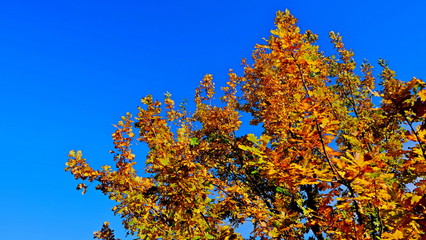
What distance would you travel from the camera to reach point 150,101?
646 cm

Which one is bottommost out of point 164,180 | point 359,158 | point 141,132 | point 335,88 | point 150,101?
point 359,158

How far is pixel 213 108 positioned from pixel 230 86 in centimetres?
143

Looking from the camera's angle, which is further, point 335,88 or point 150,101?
point 335,88

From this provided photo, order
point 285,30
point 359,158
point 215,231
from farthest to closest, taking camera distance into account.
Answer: point 215,231
point 285,30
point 359,158

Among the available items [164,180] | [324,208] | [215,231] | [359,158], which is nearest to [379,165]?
[359,158]

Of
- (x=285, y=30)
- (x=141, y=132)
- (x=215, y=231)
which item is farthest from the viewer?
(x=141, y=132)

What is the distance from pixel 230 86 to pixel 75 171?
7.87 m

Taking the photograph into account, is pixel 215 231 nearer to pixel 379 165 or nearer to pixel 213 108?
pixel 379 165

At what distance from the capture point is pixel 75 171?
643 centimetres

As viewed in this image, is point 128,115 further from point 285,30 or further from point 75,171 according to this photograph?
point 285,30

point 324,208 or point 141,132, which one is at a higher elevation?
point 141,132

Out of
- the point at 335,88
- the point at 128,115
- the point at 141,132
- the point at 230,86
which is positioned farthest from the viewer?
the point at 230,86

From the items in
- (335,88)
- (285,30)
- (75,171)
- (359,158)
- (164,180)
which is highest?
(335,88)

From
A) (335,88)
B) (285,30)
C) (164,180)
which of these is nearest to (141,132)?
(164,180)
